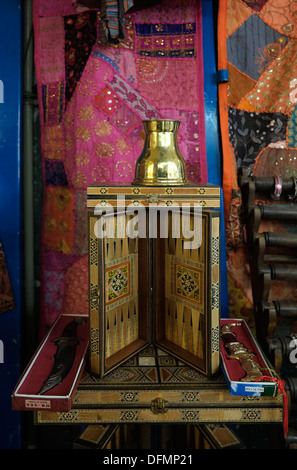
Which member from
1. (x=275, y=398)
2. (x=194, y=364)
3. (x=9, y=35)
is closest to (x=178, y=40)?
(x=9, y=35)

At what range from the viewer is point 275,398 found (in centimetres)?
129

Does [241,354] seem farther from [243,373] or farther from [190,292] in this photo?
[190,292]

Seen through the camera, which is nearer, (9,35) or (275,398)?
(275,398)

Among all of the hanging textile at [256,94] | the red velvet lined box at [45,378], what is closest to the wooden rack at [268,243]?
the hanging textile at [256,94]

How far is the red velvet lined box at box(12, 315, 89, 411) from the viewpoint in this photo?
1.19 meters

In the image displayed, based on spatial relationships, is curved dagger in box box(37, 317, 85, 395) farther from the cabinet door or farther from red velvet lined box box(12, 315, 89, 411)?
the cabinet door

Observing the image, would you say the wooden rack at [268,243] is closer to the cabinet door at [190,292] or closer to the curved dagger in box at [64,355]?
the cabinet door at [190,292]

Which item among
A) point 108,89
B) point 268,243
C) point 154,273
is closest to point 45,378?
point 154,273

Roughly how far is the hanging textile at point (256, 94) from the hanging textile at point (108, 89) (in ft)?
0.41

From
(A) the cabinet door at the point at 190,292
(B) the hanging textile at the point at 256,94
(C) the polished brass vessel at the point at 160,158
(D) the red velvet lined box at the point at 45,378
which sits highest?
(B) the hanging textile at the point at 256,94

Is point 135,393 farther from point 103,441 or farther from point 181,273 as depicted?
point 181,273

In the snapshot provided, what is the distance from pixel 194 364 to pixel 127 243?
51 cm

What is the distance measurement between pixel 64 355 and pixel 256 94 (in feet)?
4.66

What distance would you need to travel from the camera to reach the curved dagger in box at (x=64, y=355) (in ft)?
4.22
